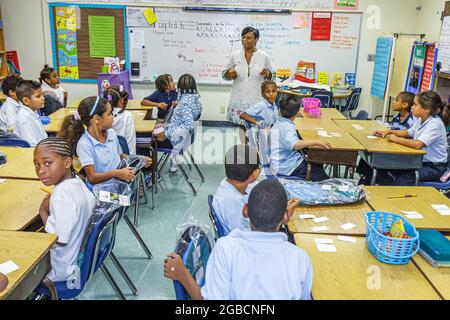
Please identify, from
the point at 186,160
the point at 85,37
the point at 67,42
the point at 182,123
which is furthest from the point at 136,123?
the point at 67,42

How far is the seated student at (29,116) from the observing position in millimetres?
3508

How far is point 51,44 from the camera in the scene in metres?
6.78

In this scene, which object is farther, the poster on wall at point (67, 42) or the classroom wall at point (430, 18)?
the poster on wall at point (67, 42)

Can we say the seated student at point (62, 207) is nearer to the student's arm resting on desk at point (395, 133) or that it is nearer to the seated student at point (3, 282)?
the seated student at point (3, 282)

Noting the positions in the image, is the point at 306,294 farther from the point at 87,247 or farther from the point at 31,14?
the point at 31,14

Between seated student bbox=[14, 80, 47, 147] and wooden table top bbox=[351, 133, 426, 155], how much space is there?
2759mm

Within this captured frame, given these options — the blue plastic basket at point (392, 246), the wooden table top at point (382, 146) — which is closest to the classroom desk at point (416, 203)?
the blue plastic basket at point (392, 246)

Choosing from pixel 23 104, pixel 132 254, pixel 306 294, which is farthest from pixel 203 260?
pixel 23 104

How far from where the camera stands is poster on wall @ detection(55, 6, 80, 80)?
6613mm

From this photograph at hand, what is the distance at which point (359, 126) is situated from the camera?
4316 millimetres

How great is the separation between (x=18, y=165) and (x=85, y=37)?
4.40 meters

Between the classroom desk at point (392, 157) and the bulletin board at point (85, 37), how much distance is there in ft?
15.0

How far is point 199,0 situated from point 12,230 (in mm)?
5402

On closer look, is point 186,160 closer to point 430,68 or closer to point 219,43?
point 219,43
